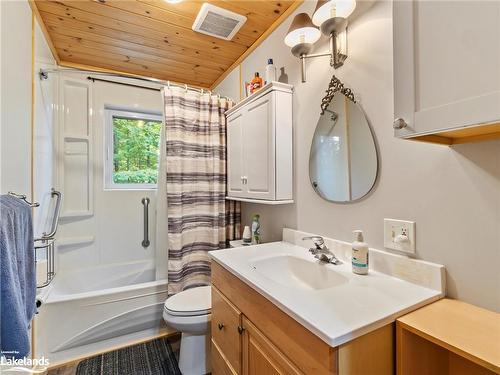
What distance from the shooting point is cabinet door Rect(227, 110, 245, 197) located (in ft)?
6.00

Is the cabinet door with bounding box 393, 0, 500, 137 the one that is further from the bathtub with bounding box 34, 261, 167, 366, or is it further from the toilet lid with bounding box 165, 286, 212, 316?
the bathtub with bounding box 34, 261, 167, 366

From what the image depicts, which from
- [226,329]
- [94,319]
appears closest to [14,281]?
[226,329]

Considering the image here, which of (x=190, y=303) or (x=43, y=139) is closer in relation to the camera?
(x=190, y=303)

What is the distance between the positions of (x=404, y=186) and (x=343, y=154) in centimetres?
34

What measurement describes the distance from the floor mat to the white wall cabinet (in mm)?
1285

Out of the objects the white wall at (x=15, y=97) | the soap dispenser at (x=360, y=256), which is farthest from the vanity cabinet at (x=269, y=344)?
the white wall at (x=15, y=97)

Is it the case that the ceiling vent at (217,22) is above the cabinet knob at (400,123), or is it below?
above

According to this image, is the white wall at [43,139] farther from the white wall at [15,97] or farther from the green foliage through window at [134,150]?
the green foliage through window at [134,150]

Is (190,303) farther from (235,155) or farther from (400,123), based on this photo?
(400,123)

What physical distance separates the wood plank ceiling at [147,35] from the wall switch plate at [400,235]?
1438 millimetres

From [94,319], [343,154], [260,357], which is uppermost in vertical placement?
[343,154]

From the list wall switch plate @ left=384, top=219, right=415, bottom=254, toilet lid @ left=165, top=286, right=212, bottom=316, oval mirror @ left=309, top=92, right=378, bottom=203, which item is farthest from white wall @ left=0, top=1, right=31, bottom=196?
wall switch plate @ left=384, top=219, right=415, bottom=254

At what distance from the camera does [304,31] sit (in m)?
1.31

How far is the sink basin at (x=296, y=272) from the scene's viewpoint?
3.71ft
